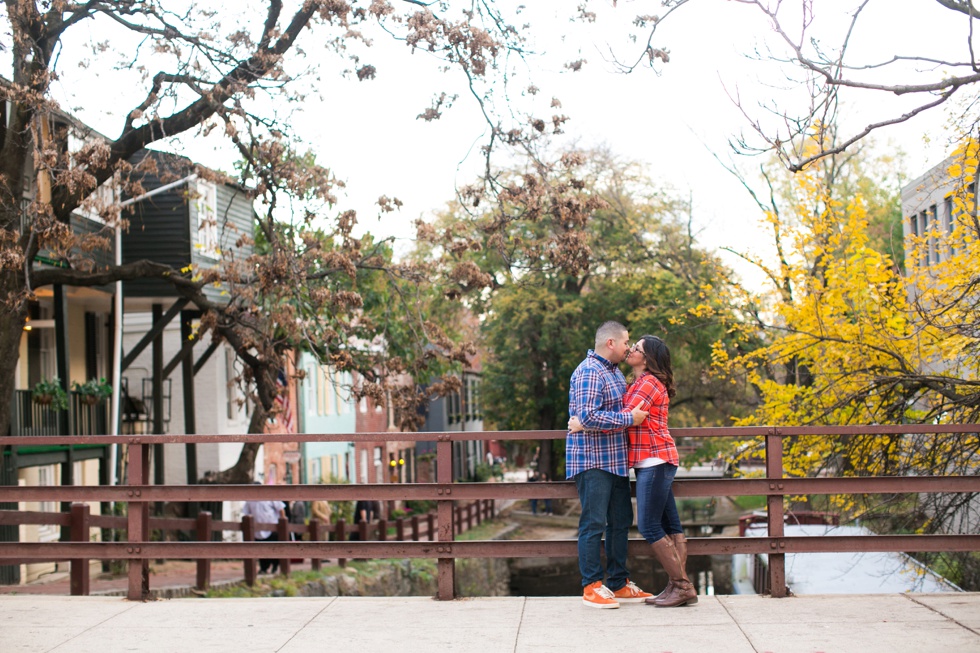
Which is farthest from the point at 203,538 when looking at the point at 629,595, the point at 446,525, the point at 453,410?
the point at 453,410

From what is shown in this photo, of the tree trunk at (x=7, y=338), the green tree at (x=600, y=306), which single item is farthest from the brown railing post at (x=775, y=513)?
the green tree at (x=600, y=306)

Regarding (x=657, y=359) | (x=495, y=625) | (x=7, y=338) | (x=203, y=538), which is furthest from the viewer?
(x=203, y=538)

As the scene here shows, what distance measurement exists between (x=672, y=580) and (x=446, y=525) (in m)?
1.64

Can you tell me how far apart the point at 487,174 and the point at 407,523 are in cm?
2067

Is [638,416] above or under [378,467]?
above

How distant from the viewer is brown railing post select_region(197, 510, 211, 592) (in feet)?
52.5

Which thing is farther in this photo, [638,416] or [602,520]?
[602,520]

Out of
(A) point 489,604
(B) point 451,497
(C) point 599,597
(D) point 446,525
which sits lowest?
(A) point 489,604

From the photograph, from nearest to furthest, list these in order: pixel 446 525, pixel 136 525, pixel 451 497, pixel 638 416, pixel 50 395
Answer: pixel 638 416 < pixel 451 497 < pixel 446 525 < pixel 136 525 < pixel 50 395

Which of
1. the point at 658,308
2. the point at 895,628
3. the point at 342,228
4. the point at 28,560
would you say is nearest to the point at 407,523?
the point at 658,308

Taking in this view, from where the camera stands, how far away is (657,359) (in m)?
7.77

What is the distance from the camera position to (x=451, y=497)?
827 cm

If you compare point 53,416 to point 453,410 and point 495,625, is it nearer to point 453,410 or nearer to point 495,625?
point 495,625

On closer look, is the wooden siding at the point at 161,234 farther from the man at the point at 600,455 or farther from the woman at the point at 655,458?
the woman at the point at 655,458
